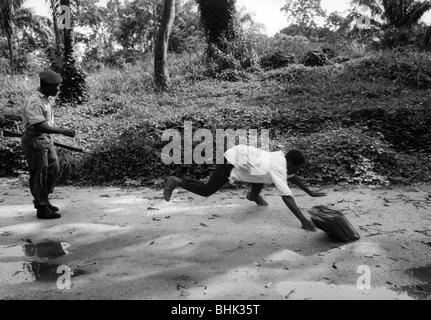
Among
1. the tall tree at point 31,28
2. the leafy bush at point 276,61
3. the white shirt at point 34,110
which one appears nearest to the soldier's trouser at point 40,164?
the white shirt at point 34,110

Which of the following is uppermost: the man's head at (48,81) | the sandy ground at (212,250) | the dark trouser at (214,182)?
the man's head at (48,81)

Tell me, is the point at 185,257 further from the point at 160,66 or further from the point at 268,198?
the point at 160,66

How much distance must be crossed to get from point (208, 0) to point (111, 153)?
33.0 feet

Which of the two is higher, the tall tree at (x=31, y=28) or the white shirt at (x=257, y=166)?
the tall tree at (x=31, y=28)

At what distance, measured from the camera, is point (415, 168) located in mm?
7242

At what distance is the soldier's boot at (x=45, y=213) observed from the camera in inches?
204

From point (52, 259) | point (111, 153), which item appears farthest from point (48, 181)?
point (111, 153)

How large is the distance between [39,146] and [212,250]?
2.59m

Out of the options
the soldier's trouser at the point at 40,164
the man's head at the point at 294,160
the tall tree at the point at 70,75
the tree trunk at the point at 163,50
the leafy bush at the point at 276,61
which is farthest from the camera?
the leafy bush at the point at 276,61

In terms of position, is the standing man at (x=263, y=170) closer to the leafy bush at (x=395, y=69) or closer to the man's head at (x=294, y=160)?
the man's head at (x=294, y=160)

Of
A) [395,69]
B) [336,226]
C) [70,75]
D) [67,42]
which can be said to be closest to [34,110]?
A: [336,226]

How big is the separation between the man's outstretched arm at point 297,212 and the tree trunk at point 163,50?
31.9 feet

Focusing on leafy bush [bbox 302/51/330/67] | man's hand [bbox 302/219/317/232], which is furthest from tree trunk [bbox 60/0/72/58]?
man's hand [bbox 302/219/317/232]

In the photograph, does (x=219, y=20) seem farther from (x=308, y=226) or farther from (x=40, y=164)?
(x=308, y=226)
